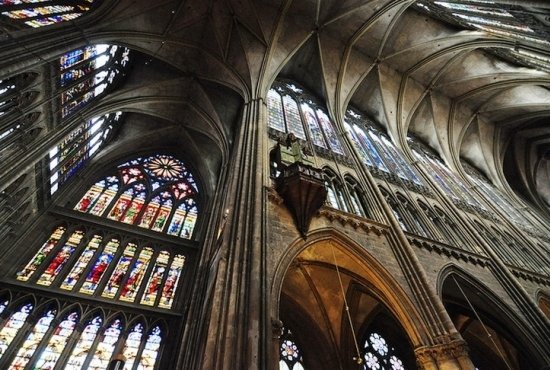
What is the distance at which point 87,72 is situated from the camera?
970 cm

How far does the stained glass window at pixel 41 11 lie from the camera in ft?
22.8

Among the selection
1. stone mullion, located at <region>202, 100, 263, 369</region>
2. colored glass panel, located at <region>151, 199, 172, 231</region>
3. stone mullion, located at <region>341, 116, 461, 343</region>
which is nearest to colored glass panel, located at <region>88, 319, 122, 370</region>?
colored glass panel, located at <region>151, 199, 172, 231</region>

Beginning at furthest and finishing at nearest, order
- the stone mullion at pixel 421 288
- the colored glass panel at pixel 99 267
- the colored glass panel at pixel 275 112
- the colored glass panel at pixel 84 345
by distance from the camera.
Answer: the colored glass panel at pixel 275 112 → the colored glass panel at pixel 99 267 → the colored glass panel at pixel 84 345 → the stone mullion at pixel 421 288

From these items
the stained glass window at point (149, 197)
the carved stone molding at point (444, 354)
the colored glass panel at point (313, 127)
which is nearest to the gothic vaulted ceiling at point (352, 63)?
the colored glass panel at point (313, 127)

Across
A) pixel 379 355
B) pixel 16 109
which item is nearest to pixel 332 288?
pixel 379 355

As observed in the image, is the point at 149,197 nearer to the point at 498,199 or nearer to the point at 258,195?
the point at 258,195

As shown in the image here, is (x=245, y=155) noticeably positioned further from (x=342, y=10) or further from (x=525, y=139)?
(x=525, y=139)

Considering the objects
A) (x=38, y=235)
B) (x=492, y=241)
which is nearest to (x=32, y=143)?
(x=38, y=235)

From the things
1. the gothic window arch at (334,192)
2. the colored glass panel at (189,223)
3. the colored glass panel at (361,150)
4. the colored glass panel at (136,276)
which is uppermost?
the colored glass panel at (361,150)

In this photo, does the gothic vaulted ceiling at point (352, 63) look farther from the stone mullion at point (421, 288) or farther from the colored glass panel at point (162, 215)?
the stone mullion at point (421, 288)

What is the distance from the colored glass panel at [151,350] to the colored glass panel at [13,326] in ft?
8.97

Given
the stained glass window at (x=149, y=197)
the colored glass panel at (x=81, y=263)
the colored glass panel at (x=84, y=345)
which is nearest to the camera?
the colored glass panel at (x=84, y=345)

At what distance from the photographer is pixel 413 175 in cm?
1218

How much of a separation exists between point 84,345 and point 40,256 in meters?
3.10
